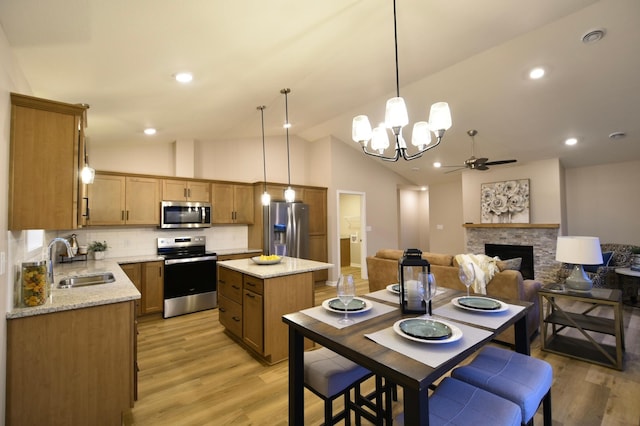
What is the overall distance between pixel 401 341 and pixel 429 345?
0.38ft

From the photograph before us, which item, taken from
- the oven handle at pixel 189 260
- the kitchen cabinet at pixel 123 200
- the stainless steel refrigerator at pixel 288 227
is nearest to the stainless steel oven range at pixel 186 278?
the oven handle at pixel 189 260

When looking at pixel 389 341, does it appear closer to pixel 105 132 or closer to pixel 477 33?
pixel 477 33

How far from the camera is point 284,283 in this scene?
2.90 m

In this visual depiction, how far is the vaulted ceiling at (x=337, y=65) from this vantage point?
5.55ft

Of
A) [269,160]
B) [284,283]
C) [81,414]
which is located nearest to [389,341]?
[284,283]

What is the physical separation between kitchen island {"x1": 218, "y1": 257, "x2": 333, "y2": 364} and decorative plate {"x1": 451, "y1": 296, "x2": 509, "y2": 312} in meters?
1.41

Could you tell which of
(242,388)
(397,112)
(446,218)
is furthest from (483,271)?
(446,218)

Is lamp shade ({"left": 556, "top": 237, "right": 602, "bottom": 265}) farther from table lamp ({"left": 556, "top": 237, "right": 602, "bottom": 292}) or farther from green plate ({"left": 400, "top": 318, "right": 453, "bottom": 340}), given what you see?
green plate ({"left": 400, "top": 318, "right": 453, "bottom": 340})

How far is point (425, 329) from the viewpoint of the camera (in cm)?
142

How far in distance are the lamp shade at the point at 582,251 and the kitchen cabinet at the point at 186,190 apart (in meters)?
4.71

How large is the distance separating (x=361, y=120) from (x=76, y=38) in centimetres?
187

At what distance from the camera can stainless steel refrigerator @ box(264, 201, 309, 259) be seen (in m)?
5.23

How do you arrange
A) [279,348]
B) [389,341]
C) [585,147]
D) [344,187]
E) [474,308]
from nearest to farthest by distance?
[389,341] < [474,308] < [279,348] < [585,147] < [344,187]

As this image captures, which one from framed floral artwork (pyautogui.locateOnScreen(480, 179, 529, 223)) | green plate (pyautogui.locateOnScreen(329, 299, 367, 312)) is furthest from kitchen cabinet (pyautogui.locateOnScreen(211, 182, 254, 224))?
framed floral artwork (pyautogui.locateOnScreen(480, 179, 529, 223))
